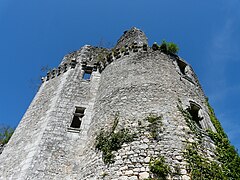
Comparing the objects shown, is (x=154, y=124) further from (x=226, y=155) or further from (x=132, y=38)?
(x=132, y=38)

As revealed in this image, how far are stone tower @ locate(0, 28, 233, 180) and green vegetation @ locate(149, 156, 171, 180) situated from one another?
95 millimetres

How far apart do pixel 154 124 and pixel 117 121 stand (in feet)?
4.52

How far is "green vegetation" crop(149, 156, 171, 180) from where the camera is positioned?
6093mm

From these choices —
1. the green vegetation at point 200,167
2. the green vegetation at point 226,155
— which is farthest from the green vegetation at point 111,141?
the green vegetation at point 226,155

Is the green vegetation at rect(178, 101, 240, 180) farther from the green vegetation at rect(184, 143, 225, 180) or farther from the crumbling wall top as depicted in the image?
the crumbling wall top

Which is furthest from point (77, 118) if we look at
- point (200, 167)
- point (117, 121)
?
point (200, 167)

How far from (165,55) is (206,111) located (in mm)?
3634

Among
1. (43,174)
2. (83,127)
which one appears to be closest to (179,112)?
(83,127)

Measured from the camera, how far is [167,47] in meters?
12.0

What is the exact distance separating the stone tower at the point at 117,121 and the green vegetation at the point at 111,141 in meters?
0.10

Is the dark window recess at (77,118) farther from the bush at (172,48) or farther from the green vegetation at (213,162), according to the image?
the bush at (172,48)

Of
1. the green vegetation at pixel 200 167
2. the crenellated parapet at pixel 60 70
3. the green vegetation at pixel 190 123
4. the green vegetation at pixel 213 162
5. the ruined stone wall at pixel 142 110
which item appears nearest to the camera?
the green vegetation at pixel 200 167

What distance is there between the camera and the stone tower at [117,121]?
688cm

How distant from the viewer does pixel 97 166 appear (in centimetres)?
723
